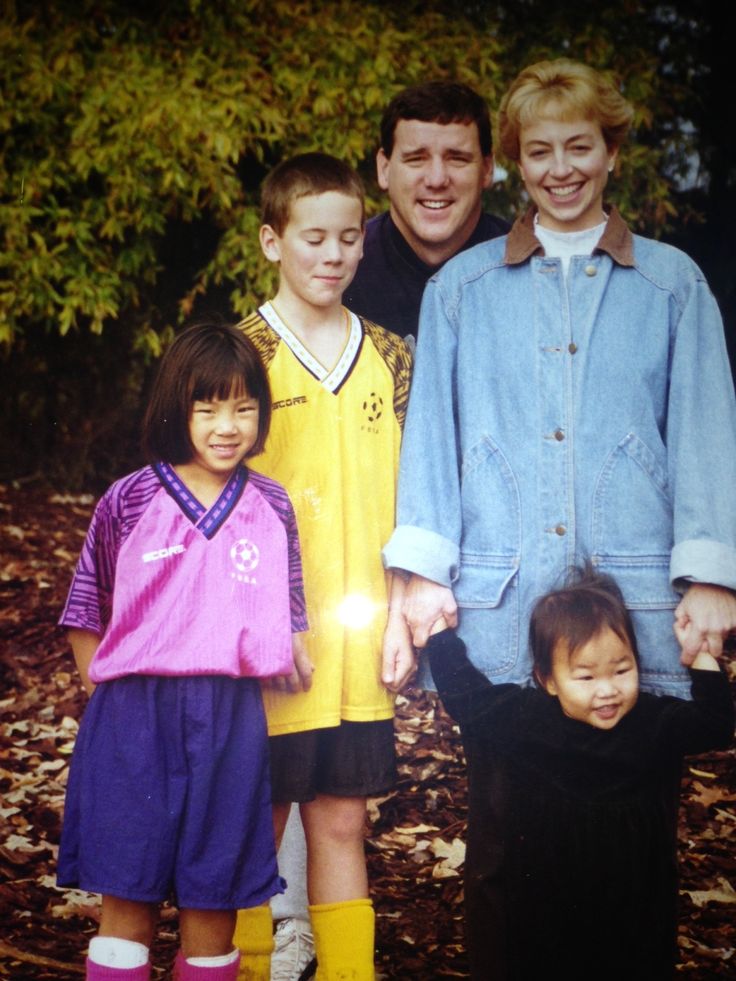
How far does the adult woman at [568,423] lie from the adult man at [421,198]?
7.0 inches

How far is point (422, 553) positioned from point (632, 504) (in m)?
0.46

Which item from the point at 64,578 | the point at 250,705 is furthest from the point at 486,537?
the point at 64,578

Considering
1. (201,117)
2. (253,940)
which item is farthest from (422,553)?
(201,117)

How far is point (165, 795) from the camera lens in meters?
2.40

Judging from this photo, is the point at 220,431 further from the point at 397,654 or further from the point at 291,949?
the point at 291,949

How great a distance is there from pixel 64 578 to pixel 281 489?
1.86 metres

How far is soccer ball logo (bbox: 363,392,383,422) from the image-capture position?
2672mm

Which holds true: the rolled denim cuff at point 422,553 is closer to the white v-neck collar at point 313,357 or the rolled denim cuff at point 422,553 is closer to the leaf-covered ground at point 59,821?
the white v-neck collar at point 313,357

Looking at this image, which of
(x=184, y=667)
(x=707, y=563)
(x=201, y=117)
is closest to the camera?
(x=184, y=667)

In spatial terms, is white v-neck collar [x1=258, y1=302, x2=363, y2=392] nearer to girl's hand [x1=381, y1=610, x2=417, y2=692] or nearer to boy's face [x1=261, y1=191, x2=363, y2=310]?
boy's face [x1=261, y1=191, x2=363, y2=310]

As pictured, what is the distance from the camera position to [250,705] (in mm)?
2471

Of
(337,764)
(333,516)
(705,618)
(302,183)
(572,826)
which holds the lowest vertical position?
(572,826)

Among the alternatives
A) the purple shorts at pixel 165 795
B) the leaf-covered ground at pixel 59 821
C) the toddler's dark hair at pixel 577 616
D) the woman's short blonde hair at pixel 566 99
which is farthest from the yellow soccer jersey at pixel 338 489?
the leaf-covered ground at pixel 59 821

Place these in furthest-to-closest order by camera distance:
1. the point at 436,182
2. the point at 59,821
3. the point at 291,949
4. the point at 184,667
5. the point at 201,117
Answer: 1. the point at 59,821
2. the point at 201,117
3. the point at 291,949
4. the point at 436,182
5. the point at 184,667
